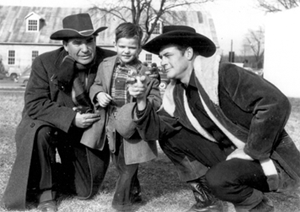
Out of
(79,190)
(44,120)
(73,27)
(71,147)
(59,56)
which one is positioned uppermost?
(73,27)

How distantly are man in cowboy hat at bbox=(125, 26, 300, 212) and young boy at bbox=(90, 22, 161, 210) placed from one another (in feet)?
0.82

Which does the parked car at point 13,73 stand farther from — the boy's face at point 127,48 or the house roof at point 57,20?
the boy's face at point 127,48

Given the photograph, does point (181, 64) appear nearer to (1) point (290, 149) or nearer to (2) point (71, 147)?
(1) point (290, 149)

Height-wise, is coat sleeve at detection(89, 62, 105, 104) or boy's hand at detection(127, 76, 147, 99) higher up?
boy's hand at detection(127, 76, 147, 99)

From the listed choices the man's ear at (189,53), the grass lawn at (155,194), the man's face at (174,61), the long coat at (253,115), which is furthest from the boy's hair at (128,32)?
the grass lawn at (155,194)

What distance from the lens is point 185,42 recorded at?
2.91m

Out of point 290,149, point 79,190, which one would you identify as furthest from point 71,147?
point 290,149

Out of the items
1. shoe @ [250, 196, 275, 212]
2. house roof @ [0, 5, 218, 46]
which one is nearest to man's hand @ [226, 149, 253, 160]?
shoe @ [250, 196, 275, 212]

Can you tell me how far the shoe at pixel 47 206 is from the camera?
3.26 meters

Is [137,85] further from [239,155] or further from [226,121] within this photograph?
[239,155]

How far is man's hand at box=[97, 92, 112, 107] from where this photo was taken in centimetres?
321

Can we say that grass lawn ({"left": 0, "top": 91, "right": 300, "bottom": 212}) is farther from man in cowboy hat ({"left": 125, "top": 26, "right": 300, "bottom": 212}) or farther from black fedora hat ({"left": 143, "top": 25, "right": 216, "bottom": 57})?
black fedora hat ({"left": 143, "top": 25, "right": 216, "bottom": 57})

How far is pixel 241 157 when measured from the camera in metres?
2.78

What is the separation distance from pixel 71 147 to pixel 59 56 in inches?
29.1
